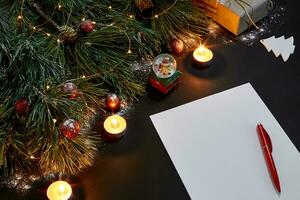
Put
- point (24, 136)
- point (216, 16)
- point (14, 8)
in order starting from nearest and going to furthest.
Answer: point (24, 136) → point (14, 8) → point (216, 16)

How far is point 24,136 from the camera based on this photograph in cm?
65

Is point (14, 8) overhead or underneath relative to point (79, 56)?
overhead

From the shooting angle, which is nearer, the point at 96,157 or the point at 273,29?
the point at 96,157

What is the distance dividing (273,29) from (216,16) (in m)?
0.13

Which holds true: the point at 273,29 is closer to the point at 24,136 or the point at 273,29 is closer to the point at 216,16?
the point at 216,16

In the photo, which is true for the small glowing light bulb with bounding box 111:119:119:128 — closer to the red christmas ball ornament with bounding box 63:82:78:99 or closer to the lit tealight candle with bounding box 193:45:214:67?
the red christmas ball ornament with bounding box 63:82:78:99

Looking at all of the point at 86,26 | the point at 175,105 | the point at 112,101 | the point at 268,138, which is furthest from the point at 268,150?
the point at 86,26

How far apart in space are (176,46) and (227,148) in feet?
0.81

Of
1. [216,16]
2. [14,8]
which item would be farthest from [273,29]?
[14,8]

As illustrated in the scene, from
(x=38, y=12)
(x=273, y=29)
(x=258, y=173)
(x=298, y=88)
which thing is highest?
(x=38, y=12)

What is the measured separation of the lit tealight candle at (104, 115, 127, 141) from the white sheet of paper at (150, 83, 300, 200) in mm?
62

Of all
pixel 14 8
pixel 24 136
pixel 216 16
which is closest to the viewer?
pixel 24 136

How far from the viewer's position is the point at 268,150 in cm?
69

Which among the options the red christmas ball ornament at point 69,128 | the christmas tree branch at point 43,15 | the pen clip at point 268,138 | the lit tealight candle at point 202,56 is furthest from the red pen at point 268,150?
the christmas tree branch at point 43,15
